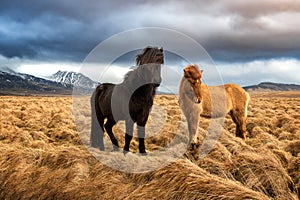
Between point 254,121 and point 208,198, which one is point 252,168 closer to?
point 208,198

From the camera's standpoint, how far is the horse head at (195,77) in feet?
23.4

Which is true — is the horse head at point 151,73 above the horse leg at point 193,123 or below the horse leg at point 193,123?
above

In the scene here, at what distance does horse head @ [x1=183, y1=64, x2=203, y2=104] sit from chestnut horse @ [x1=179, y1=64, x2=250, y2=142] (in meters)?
0.32

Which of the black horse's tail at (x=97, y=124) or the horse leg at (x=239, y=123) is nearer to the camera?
the black horse's tail at (x=97, y=124)

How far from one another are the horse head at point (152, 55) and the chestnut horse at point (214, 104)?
2011mm

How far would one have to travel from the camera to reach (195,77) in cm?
721

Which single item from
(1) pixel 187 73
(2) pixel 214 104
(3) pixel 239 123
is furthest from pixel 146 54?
(3) pixel 239 123

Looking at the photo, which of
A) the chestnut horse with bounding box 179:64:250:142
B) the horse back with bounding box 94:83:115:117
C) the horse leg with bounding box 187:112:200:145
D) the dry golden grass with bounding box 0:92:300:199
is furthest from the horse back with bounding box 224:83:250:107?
→ the horse back with bounding box 94:83:115:117

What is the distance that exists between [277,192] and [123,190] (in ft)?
7.30

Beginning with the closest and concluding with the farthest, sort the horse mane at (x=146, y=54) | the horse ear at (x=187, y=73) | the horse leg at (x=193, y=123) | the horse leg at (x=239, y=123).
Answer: the horse mane at (x=146, y=54) < the horse ear at (x=187, y=73) < the horse leg at (x=193, y=123) < the horse leg at (x=239, y=123)

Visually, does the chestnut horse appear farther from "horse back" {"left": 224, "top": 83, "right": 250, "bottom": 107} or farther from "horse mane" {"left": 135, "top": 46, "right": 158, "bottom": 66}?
"horse mane" {"left": 135, "top": 46, "right": 158, "bottom": 66}

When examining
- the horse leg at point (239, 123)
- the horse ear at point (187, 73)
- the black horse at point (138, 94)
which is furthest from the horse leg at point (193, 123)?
the horse leg at point (239, 123)

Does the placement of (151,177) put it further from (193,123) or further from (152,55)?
(193,123)

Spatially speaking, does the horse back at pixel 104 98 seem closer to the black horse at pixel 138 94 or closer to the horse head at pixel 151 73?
the black horse at pixel 138 94
